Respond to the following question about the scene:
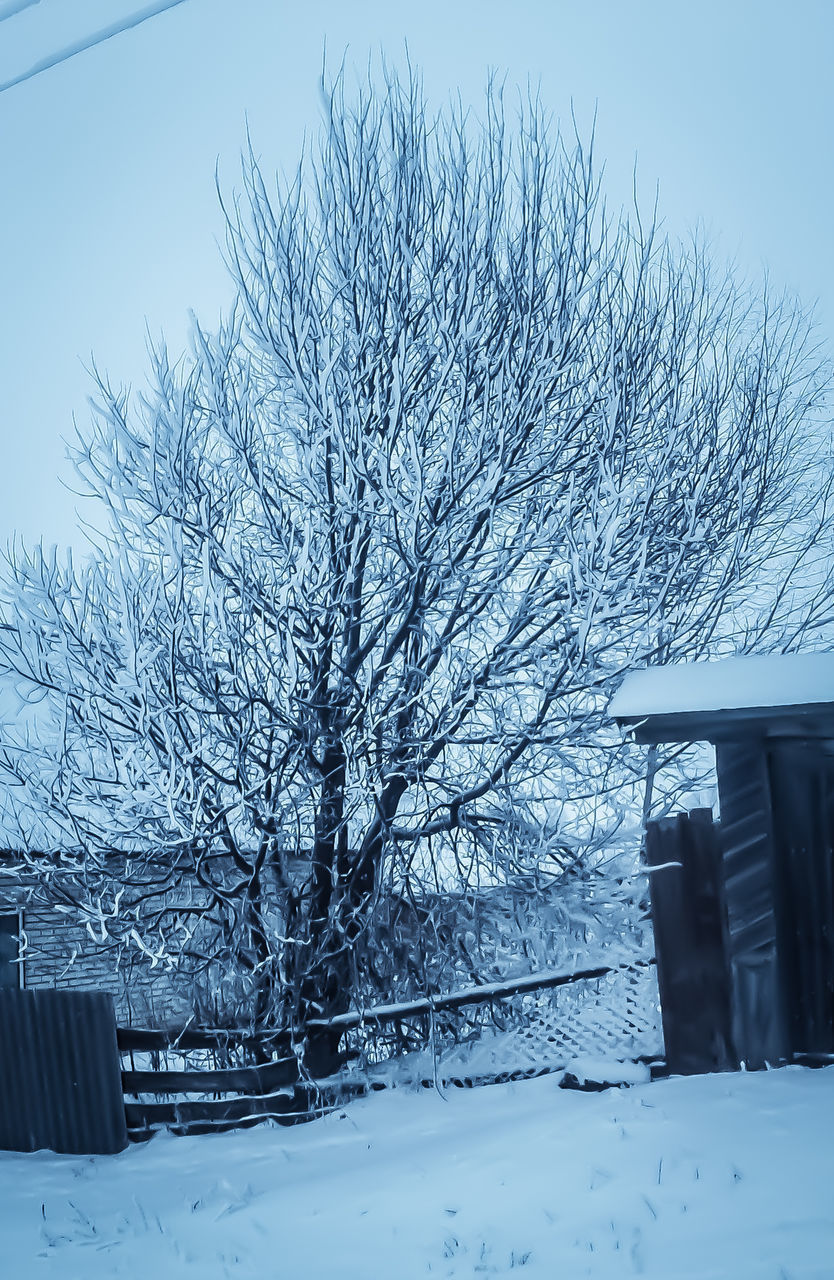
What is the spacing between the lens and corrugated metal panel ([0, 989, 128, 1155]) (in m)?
5.28

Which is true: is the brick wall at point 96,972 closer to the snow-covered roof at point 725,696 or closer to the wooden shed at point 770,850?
the wooden shed at point 770,850

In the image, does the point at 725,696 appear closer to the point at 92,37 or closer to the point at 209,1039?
the point at 209,1039

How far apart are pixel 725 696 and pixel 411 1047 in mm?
3594

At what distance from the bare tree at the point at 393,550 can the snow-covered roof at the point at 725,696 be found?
2.08 m

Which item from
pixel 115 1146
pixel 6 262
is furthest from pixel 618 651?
pixel 6 262

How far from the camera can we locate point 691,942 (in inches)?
166

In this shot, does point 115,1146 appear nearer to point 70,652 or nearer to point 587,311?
point 70,652

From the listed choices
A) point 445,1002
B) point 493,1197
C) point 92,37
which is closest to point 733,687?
point 493,1197

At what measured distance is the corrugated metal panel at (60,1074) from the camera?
5.28 meters

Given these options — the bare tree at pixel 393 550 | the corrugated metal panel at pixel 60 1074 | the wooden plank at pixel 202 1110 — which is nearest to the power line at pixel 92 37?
the bare tree at pixel 393 550

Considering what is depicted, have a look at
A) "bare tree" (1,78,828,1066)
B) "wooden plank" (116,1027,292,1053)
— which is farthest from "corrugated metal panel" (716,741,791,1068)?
"wooden plank" (116,1027,292,1053)

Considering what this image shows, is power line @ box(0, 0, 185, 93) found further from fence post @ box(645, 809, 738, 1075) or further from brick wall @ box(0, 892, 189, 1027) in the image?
brick wall @ box(0, 892, 189, 1027)

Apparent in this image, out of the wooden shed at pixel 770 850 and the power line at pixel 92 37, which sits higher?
the power line at pixel 92 37

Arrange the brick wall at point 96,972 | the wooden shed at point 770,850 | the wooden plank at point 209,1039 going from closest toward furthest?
the wooden shed at point 770,850
the wooden plank at point 209,1039
the brick wall at point 96,972
